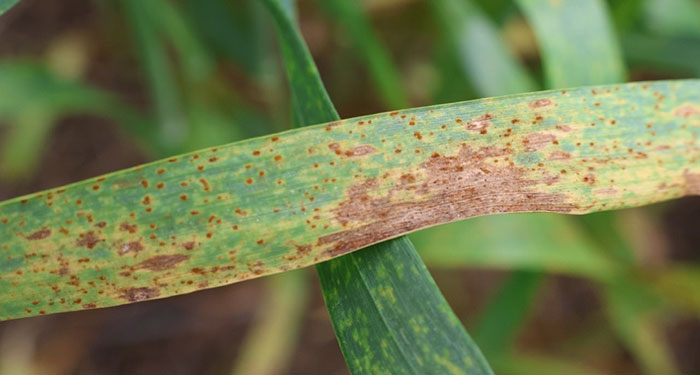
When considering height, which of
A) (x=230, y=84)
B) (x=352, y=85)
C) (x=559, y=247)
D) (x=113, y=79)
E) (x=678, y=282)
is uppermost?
(x=113, y=79)

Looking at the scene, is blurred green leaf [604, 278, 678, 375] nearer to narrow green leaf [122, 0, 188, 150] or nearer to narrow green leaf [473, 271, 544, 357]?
narrow green leaf [473, 271, 544, 357]

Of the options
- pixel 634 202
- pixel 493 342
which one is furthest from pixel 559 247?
pixel 634 202

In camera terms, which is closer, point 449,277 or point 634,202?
point 634,202

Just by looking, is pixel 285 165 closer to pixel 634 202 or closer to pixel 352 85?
pixel 634 202

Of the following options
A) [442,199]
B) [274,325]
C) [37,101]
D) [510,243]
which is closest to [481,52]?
[510,243]

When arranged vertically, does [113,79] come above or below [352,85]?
above
